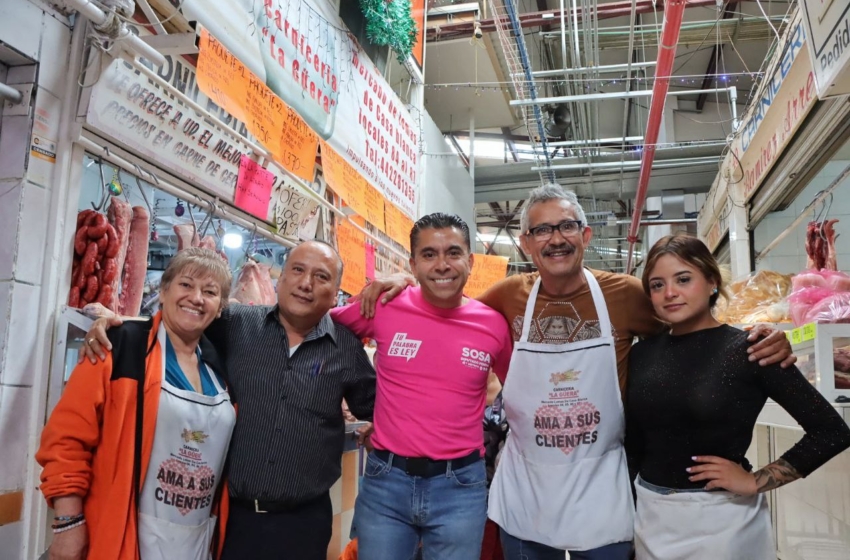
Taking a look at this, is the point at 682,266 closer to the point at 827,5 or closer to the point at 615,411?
the point at 615,411

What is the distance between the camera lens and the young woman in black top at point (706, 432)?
1709 mm

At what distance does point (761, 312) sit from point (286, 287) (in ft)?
9.40

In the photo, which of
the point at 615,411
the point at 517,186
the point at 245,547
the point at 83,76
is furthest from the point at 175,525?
the point at 517,186

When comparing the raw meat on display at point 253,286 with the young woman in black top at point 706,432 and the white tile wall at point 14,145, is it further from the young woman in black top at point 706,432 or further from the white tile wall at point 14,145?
the young woman in black top at point 706,432

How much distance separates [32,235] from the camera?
2107 mm

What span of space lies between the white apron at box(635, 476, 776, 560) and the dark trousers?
Result: 1.05 meters

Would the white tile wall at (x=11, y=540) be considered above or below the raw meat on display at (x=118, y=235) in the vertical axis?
below

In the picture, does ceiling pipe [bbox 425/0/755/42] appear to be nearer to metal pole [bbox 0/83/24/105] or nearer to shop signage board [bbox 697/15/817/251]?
shop signage board [bbox 697/15/817/251]

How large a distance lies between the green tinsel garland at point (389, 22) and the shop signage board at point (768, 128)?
2839mm

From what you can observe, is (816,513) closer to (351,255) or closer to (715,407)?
(715,407)

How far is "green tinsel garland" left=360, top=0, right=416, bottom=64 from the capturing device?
4.86 meters

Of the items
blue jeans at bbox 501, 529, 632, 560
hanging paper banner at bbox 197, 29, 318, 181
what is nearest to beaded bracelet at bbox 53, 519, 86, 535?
blue jeans at bbox 501, 529, 632, 560

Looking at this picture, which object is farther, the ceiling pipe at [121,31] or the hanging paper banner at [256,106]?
the hanging paper banner at [256,106]

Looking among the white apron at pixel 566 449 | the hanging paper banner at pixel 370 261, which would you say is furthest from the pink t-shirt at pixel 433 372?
the hanging paper banner at pixel 370 261
